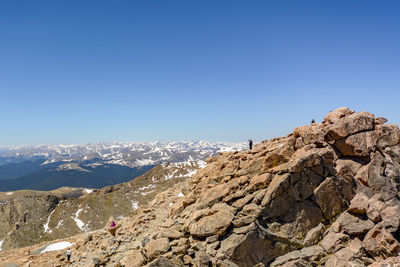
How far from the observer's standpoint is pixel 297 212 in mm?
22125

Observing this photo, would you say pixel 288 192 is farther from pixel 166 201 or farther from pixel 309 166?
→ pixel 166 201

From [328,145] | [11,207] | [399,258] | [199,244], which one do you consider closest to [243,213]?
[199,244]

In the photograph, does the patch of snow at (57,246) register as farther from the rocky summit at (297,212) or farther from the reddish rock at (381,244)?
the reddish rock at (381,244)

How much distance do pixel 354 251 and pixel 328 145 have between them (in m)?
11.8

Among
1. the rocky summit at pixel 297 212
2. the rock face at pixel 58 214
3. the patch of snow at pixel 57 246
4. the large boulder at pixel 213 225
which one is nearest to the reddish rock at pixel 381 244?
the rocky summit at pixel 297 212

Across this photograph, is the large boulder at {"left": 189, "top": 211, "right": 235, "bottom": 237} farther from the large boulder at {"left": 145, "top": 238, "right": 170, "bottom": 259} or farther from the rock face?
the rock face

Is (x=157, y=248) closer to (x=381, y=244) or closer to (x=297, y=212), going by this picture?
(x=297, y=212)

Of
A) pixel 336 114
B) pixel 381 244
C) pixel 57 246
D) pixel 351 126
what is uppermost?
pixel 336 114

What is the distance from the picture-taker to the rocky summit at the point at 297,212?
19547 mm

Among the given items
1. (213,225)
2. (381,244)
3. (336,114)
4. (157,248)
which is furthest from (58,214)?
(381,244)

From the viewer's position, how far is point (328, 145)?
27.6m

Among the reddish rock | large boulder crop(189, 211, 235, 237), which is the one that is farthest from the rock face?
the reddish rock

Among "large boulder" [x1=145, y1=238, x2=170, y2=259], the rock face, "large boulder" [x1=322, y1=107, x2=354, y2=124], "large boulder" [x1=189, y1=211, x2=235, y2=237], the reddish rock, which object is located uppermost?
"large boulder" [x1=322, y1=107, x2=354, y2=124]

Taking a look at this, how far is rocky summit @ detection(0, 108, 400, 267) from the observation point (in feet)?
64.1
